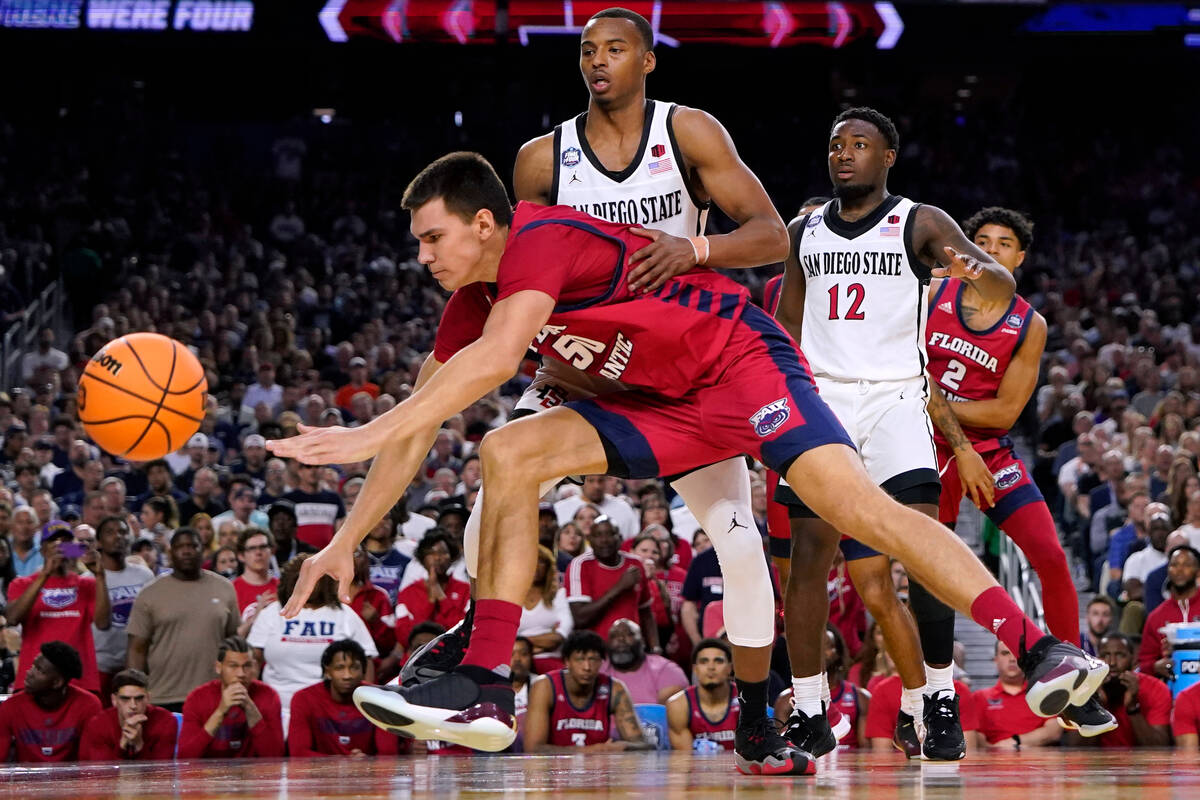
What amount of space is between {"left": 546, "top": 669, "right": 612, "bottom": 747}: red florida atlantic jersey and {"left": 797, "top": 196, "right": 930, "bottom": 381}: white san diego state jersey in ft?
12.5

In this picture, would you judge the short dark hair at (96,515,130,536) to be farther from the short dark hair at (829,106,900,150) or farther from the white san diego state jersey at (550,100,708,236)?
the short dark hair at (829,106,900,150)

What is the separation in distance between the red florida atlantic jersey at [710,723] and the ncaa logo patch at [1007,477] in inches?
128

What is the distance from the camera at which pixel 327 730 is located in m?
8.93

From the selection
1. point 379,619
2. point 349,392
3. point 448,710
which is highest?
point 349,392

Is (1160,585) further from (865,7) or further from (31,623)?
(865,7)

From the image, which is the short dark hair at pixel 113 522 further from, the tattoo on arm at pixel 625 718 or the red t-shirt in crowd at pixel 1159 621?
the red t-shirt in crowd at pixel 1159 621

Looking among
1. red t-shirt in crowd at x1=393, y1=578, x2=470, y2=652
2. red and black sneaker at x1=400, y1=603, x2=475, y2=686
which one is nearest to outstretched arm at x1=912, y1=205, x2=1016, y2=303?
red and black sneaker at x1=400, y1=603, x2=475, y2=686

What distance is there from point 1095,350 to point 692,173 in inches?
554

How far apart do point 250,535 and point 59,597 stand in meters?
1.32

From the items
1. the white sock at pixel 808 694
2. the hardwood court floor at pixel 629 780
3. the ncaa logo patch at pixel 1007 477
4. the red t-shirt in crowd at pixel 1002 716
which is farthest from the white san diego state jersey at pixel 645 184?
the red t-shirt in crowd at pixel 1002 716

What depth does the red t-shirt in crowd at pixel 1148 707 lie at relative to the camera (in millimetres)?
9461

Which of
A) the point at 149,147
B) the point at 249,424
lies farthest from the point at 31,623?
the point at 149,147

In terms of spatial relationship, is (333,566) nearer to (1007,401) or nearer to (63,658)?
(1007,401)

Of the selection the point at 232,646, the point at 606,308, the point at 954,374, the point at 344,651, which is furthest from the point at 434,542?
the point at 606,308
